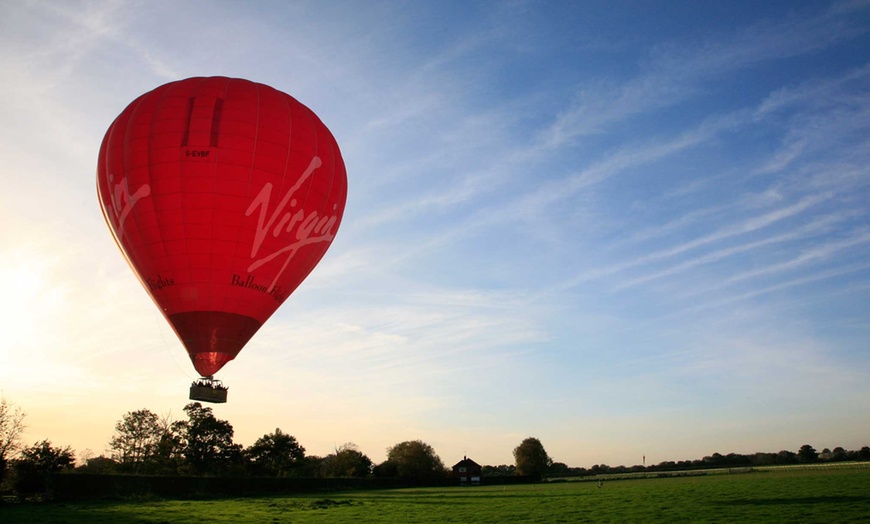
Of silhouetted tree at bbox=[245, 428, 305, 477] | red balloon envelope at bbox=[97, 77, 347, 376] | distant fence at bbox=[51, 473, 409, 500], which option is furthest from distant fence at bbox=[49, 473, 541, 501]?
red balloon envelope at bbox=[97, 77, 347, 376]

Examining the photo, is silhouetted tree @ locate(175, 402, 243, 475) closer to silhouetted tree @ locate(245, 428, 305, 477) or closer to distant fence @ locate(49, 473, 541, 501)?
silhouetted tree @ locate(245, 428, 305, 477)

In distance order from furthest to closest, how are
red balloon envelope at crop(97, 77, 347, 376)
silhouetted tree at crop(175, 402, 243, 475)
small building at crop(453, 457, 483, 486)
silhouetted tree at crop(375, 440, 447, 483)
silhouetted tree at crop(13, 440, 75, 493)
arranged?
1. small building at crop(453, 457, 483, 486)
2. silhouetted tree at crop(375, 440, 447, 483)
3. silhouetted tree at crop(175, 402, 243, 475)
4. silhouetted tree at crop(13, 440, 75, 493)
5. red balloon envelope at crop(97, 77, 347, 376)

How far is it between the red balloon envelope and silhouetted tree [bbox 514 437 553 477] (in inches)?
4008

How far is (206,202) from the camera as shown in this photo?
75.8 feet

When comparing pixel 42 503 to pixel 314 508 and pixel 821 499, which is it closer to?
pixel 314 508

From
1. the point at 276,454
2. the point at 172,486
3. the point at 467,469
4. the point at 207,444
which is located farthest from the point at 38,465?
the point at 467,469

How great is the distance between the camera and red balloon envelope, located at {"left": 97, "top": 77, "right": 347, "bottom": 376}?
23.1 meters

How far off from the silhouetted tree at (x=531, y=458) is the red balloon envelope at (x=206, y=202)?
101809 mm

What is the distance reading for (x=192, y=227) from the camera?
2303cm

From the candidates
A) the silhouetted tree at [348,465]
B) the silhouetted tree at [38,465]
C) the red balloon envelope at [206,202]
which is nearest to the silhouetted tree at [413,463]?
the silhouetted tree at [348,465]

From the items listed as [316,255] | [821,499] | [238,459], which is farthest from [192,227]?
[238,459]

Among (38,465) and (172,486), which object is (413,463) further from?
(38,465)

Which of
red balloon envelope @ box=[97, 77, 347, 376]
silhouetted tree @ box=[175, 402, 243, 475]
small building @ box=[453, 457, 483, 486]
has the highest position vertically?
red balloon envelope @ box=[97, 77, 347, 376]

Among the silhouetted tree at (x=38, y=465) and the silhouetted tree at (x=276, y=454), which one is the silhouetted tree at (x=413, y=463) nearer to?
the silhouetted tree at (x=276, y=454)
